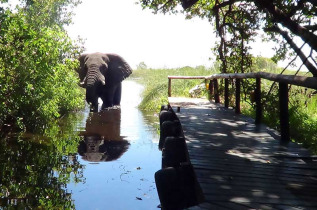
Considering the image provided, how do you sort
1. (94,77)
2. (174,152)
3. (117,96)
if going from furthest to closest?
(117,96) < (94,77) < (174,152)

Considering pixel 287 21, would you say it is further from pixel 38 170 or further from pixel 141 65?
pixel 141 65

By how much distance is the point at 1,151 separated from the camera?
758cm

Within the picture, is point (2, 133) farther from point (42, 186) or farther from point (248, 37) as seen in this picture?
point (248, 37)

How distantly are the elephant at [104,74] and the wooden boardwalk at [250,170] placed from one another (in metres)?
10.2

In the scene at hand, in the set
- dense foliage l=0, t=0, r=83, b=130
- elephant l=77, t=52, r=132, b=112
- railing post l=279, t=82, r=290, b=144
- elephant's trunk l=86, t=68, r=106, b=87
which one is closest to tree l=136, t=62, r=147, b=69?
elephant l=77, t=52, r=132, b=112

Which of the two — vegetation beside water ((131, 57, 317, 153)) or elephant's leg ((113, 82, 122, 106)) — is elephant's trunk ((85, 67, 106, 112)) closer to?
vegetation beside water ((131, 57, 317, 153))

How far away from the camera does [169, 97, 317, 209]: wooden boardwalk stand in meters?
2.88

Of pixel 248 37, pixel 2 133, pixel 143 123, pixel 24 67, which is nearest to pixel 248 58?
pixel 248 37

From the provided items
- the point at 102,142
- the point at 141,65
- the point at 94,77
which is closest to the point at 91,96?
the point at 94,77

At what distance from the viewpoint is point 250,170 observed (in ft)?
12.4

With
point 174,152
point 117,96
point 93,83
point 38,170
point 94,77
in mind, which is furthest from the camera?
point 117,96

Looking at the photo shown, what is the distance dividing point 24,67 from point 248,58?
650 centimetres

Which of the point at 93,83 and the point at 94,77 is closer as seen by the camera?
the point at 93,83

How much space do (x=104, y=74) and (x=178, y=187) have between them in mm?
14559
